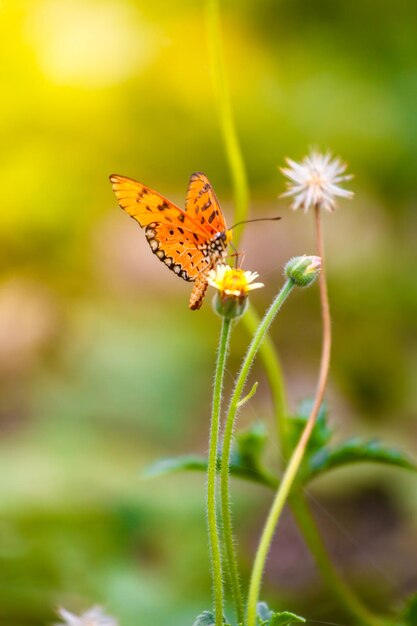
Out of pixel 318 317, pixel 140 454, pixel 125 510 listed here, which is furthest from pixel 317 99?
pixel 125 510

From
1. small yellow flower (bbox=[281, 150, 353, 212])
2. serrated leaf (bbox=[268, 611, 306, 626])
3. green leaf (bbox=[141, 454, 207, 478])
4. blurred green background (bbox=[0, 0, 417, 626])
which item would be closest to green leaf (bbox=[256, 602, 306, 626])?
serrated leaf (bbox=[268, 611, 306, 626])

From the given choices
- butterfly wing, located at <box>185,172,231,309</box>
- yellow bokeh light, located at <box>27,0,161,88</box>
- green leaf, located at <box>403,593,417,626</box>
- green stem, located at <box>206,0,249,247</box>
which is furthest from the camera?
yellow bokeh light, located at <box>27,0,161,88</box>

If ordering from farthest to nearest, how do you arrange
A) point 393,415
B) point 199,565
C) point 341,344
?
point 341,344 → point 393,415 → point 199,565

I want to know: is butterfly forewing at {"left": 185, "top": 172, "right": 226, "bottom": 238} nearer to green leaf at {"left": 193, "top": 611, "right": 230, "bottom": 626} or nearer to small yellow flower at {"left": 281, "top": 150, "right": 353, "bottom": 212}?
→ small yellow flower at {"left": 281, "top": 150, "right": 353, "bottom": 212}

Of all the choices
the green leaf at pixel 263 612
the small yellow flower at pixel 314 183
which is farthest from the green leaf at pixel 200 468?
the small yellow flower at pixel 314 183

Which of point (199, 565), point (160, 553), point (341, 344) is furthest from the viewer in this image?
point (341, 344)

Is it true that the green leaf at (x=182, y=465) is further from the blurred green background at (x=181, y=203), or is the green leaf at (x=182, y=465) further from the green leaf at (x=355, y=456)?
the blurred green background at (x=181, y=203)

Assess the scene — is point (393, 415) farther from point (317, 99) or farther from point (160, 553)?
point (317, 99)
